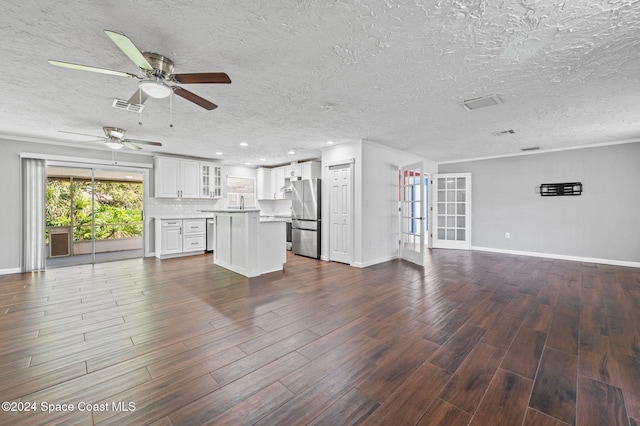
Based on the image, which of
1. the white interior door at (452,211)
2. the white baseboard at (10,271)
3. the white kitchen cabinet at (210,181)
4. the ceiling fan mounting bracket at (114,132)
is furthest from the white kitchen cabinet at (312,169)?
the white baseboard at (10,271)

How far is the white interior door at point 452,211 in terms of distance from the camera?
718 centimetres

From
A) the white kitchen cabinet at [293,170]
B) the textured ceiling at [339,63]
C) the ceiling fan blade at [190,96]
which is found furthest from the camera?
the white kitchen cabinet at [293,170]

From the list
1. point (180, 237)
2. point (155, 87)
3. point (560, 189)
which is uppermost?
point (155, 87)

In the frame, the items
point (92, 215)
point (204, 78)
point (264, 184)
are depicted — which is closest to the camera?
point (204, 78)

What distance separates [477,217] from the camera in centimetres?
711

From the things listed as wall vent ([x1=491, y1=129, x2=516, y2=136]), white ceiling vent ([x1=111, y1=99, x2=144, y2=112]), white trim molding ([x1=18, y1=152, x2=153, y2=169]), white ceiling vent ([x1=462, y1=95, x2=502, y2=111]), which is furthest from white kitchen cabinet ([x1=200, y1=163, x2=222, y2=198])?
wall vent ([x1=491, y1=129, x2=516, y2=136])

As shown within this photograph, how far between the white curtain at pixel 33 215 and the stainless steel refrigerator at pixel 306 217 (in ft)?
16.4

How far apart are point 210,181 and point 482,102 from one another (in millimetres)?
6527

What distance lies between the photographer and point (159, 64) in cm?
221

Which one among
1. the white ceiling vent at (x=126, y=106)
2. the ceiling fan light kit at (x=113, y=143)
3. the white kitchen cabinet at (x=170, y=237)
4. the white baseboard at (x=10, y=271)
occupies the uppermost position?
the white ceiling vent at (x=126, y=106)

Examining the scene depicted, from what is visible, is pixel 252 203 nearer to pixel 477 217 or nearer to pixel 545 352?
pixel 477 217

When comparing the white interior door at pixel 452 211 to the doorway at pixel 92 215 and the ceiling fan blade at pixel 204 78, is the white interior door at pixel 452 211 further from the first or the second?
the doorway at pixel 92 215

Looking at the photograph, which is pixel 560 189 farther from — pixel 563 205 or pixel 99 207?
pixel 99 207

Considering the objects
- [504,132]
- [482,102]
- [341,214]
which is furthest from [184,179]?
[504,132]
